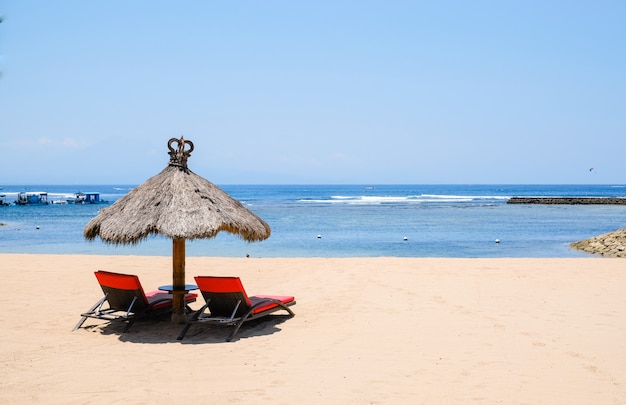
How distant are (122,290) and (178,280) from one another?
2.30ft

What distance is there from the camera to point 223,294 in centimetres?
705

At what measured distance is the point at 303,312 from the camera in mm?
8398

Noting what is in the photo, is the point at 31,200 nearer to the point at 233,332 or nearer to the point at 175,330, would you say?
the point at 175,330

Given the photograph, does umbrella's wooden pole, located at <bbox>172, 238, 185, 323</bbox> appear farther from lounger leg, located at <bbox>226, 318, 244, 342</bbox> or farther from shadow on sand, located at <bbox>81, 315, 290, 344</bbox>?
lounger leg, located at <bbox>226, 318, 244, 342</bbox>

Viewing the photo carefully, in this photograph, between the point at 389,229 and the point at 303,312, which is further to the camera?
the point at 389,229

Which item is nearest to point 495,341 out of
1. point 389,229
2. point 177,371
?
point 177,371

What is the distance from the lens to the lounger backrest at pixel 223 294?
6.93 meters

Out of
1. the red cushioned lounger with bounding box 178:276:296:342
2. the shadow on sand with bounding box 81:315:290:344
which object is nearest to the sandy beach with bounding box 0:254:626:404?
the shadow on sand with bounding box 81:315:290:344

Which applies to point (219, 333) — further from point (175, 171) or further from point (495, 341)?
point (495, 341)

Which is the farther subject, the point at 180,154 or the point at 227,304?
the point at 180,154

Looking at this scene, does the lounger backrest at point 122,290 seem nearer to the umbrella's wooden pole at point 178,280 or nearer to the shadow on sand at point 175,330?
the shadow on sand at point 175,330

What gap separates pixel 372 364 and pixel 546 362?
175 centimetres

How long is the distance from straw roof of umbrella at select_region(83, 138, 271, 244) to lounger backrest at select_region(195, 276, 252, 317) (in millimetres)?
555

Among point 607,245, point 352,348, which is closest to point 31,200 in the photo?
point 607,245
